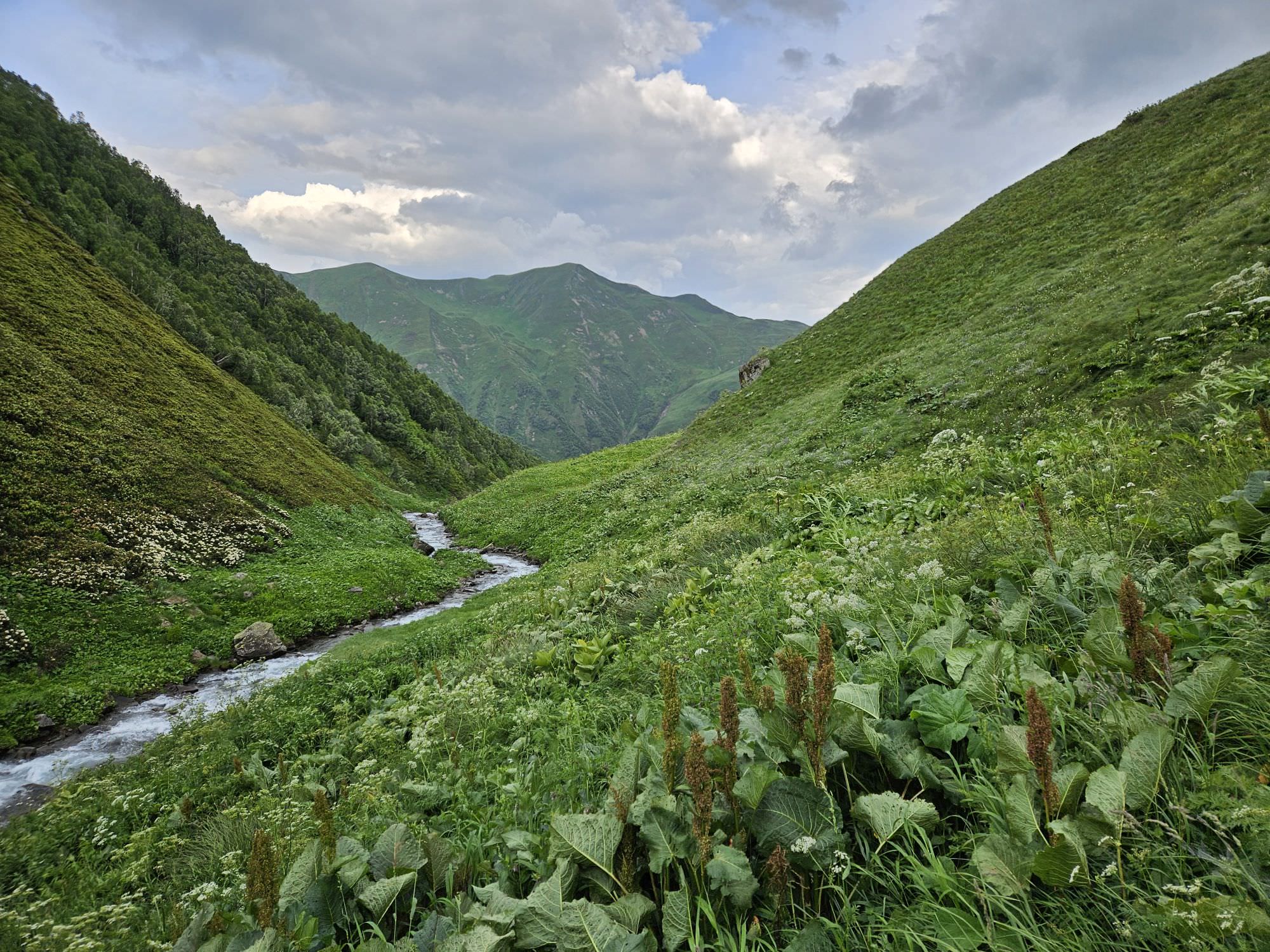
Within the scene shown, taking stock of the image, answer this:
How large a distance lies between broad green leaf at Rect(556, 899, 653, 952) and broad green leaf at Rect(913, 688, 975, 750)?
5.37 feet

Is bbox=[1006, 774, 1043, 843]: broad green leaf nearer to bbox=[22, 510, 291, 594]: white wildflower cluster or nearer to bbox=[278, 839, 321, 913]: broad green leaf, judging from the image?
bbox=[278, 839, 321, 913]: broad green leaf

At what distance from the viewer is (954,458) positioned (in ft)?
35.9

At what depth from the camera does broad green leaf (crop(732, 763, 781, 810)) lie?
96.3 inches

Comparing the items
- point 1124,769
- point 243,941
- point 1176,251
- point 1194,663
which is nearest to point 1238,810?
point 1124,769

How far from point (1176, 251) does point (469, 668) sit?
23593mm

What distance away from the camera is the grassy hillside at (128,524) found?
49.8ft

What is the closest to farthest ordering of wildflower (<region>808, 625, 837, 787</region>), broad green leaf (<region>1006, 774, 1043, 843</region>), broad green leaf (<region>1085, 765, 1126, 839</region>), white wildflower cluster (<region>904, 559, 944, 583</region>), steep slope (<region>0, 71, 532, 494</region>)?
1. broad green leaf (<region>1085, 765, 1126, 839</region>)
2. broad green leaf (<region>1006, 774, 1043, 843</region>)
3. wildflower (<region>808, 625, 837, 787</region>)
4. white wildflower cluster (<region>904, 559, 944, 583</region>)
5. steep slope (<region>0, 71, 532, 494</region>)

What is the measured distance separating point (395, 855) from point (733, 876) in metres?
1.82

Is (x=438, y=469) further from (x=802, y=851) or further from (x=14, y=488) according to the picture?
(x=802, y=851)

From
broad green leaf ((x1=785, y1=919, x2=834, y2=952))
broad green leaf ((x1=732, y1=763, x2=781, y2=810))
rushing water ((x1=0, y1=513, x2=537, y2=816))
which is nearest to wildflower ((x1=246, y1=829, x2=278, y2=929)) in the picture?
broad green leaf ((x1=732, y1=763, x2=781, y2=810))

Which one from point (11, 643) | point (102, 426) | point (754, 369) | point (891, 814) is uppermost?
point (754, 369)

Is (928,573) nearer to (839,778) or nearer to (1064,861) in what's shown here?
(839,778)

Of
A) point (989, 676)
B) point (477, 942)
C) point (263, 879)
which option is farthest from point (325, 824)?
point (989, 676)

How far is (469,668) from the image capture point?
31.7 ft
